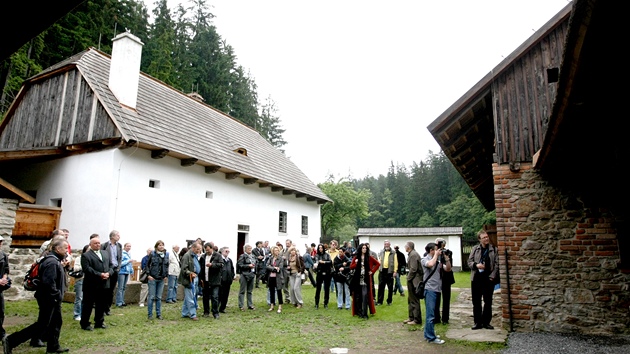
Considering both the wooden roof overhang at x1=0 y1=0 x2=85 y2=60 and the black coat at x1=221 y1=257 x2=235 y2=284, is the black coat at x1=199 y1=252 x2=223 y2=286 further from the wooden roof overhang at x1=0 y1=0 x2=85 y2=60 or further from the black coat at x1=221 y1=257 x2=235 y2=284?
the wooden roof overhang at x1=0 y1=0 x2=85 y2=60

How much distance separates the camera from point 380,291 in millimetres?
11336

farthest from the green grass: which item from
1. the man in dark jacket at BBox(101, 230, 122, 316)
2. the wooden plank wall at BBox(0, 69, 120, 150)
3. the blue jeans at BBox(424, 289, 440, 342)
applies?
the wooden plank wall at BBox(0, 69, 120, 150)

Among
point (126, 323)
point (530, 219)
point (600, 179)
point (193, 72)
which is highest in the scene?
point (193, 72)

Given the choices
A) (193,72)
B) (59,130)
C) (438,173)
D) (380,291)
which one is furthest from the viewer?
(438,173)

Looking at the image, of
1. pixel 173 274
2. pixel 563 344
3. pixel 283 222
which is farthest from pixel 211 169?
pixel 563 344

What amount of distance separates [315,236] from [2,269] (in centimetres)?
2073

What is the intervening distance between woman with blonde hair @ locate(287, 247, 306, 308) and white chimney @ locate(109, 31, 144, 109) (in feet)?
29.8

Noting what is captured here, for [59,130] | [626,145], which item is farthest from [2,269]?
[59,130]

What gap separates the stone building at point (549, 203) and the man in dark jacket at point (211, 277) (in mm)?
5988

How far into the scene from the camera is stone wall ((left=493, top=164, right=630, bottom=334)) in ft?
23.4

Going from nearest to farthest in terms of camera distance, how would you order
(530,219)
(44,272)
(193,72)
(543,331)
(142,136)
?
(44,272)
(543,331)
(530,219)
(142,136)
(193,72)

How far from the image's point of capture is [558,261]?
7492 mm

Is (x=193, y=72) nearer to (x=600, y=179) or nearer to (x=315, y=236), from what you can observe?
(x=315, y=236)

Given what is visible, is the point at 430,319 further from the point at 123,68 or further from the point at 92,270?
the point at 123,68
